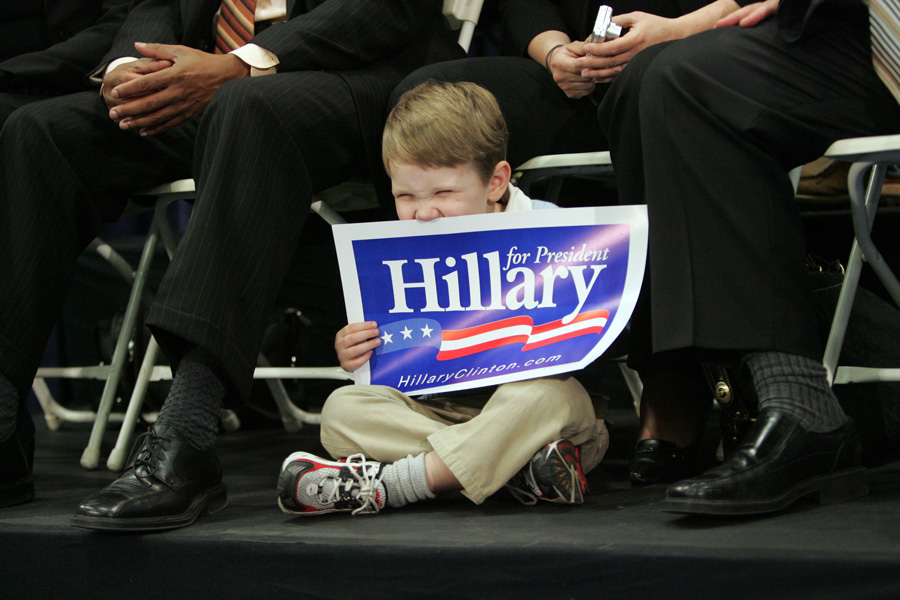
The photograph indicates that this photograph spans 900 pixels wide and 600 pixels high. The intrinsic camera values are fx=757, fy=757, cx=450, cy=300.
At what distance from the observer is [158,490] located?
1.04 metres

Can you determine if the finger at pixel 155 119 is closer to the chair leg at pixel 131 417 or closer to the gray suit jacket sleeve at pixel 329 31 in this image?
the gray suit jacket sleeve at pixel 329 31

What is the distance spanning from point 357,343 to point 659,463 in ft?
1.70

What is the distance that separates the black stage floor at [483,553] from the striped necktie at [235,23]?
104 centimetres


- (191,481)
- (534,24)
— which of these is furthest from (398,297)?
(534,24)

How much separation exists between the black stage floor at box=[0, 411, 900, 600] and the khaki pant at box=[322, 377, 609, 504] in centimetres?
7

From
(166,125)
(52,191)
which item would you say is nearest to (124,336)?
(52,191)

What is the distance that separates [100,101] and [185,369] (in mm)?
765

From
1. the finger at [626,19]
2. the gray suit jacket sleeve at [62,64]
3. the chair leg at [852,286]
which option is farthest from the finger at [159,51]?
the chair leg at [852,286]

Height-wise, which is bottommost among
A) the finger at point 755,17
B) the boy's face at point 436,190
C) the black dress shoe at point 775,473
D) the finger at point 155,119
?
the black dress shoe at point 775,473

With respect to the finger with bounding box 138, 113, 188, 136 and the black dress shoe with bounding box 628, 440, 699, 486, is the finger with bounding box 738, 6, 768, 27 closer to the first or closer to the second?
the black dress shoe with bounding box 628, 440, 699, 486

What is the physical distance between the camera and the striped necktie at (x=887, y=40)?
3.11 ft

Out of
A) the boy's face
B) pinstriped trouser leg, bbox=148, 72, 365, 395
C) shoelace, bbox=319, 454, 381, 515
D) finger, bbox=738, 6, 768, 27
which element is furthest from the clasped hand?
finger, bbox=738, 6, 768, 27

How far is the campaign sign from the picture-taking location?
3.61 feet

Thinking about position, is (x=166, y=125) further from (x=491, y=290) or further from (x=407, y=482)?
(x=407, y=482)
